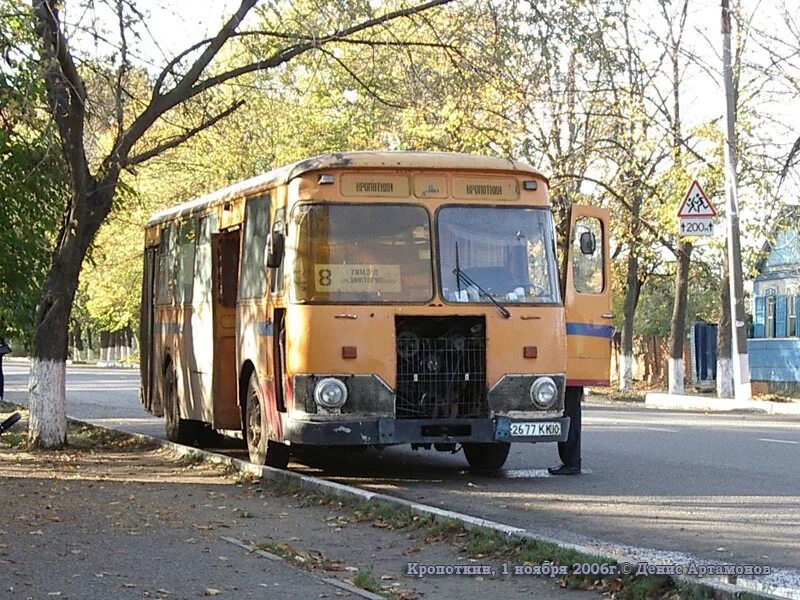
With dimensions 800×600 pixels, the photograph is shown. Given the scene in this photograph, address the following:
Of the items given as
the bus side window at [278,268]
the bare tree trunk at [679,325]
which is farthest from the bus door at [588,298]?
the bare tree trunk at [679,325]

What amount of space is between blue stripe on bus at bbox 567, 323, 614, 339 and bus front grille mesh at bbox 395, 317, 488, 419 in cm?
120

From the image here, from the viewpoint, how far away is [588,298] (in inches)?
571

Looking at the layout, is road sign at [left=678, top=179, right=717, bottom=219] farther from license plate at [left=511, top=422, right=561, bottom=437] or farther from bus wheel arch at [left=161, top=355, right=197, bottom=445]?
license plate at [left=511, top=422, right=561, bottom=437]

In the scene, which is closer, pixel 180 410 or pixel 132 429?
pixel 180 410

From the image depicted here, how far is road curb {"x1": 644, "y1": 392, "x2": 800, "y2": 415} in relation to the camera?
27125mm

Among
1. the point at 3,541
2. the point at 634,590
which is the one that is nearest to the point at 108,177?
the point at 3,541

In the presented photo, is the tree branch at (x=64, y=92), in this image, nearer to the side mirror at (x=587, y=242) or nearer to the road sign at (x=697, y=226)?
the side mirror at (x=587, y=242)

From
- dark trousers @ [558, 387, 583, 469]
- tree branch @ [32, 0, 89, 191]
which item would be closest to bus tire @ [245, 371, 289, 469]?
dark trousers @ [558, 387, 583, 469]

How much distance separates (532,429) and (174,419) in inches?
279

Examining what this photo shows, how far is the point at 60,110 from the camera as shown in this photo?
1683 cm

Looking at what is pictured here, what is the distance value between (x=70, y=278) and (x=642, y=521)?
9.20 meters

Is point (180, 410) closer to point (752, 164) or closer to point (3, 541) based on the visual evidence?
point (3, 541)

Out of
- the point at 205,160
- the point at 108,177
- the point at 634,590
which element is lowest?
the point at 634,590

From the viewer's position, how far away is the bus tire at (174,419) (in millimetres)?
18906
